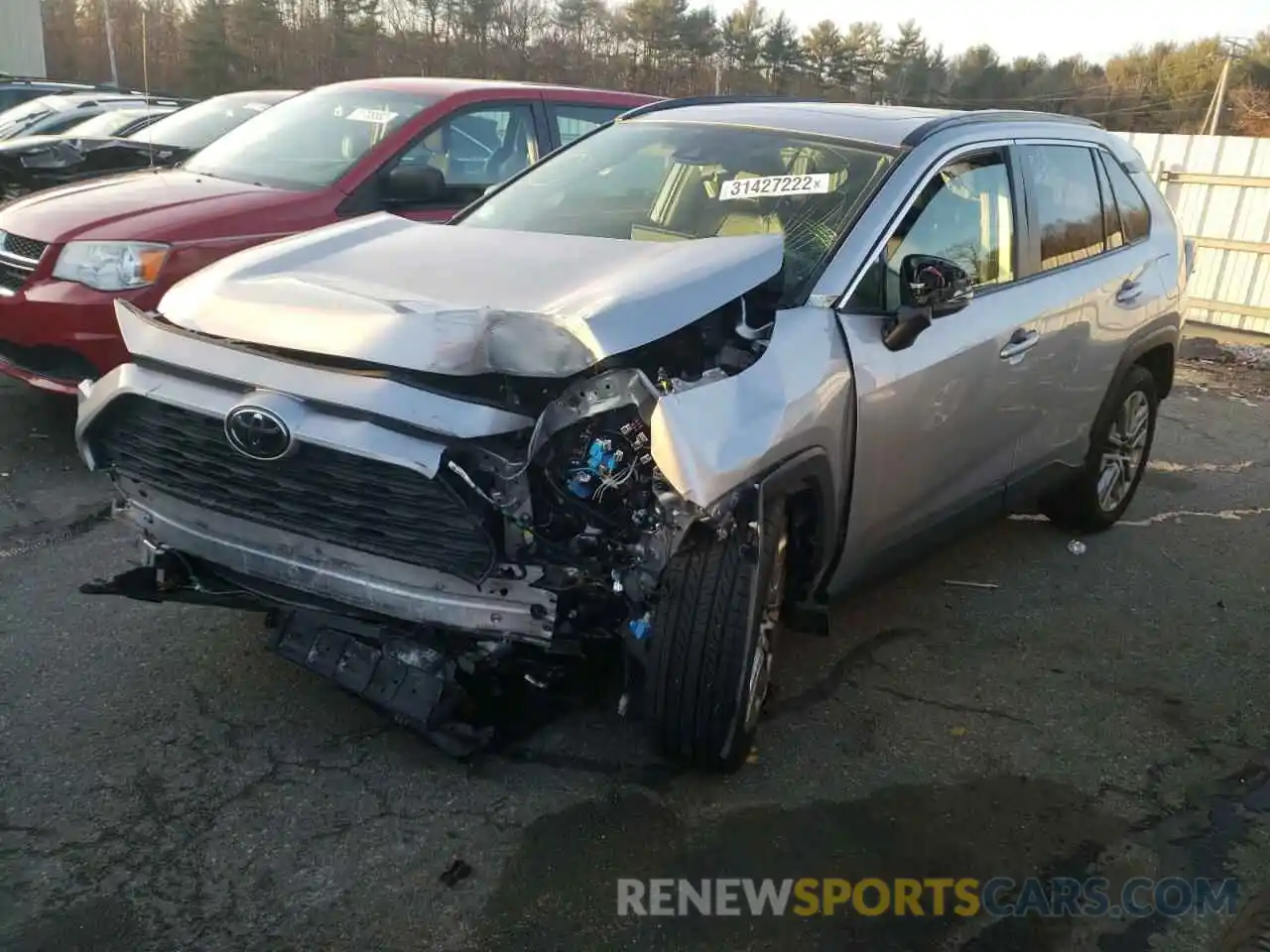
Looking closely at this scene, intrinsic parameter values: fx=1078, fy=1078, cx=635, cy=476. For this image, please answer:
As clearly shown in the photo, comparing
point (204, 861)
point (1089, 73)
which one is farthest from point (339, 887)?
point (1089, 73)

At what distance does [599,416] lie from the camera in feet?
8.93

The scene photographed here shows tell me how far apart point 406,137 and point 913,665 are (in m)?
3.92

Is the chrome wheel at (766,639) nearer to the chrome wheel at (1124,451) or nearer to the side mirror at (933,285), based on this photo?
the side mirror at (933,285)

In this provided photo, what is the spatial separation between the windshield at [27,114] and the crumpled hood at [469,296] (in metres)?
10.5

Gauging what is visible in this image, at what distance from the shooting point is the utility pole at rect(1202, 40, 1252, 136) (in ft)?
82.4

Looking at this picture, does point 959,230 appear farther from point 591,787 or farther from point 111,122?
point 111,122

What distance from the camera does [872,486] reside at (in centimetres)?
342

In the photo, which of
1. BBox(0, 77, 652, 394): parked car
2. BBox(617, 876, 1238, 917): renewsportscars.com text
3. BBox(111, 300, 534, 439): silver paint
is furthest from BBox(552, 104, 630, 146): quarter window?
BBox(617, 876, 1238, 917): renewsportscars.com text

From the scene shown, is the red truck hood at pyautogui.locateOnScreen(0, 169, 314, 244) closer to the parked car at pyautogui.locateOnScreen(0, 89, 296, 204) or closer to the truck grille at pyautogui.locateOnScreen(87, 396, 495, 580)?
the parked car at pyautogui.locateOnScreen(0, 89, 296, 204)

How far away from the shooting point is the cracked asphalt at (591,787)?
8.47 ft

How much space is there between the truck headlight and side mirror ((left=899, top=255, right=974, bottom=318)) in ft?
11.2

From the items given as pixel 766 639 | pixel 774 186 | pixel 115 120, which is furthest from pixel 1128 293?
pixel 115 120

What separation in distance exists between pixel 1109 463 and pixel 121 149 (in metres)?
6.60

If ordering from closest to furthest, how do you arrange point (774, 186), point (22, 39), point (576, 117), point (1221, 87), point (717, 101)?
1. point (774, 186)
2. point (717, 101)
3. point (576, 117)
4. point (1221, 87)
5. point (22, 39)
